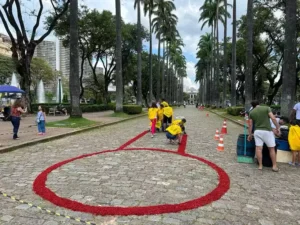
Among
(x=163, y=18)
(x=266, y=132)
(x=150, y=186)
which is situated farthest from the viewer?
(x=163, y=18)

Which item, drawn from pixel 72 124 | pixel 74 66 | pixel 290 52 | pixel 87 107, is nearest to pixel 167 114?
pixel 72 124

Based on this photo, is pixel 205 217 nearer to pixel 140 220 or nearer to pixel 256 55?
pixel 140 220

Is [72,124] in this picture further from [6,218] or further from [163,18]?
[163,18]

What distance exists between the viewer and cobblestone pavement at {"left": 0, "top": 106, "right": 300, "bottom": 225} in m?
3.98

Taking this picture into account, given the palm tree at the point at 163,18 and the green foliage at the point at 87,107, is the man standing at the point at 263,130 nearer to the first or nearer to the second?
the green foliage at the point at 87,107

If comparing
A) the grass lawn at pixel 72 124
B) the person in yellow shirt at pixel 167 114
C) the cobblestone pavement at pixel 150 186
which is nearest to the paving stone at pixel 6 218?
the cobblestone pavement at pixel 150 186

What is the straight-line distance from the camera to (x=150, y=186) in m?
5.32

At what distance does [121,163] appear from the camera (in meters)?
7.15

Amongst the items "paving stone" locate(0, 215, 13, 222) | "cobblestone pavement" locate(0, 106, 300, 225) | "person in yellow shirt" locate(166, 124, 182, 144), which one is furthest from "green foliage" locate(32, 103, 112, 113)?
"paving stone" locate(0, 215, 13, 222)

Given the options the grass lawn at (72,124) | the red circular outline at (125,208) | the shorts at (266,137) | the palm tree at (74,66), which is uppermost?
the palm tree at (74,66)

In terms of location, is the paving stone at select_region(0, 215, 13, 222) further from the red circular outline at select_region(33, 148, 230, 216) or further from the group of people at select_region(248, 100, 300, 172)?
the group of people at select_region(248, 100, 300, 172)

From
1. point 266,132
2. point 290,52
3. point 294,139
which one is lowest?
point 294,139

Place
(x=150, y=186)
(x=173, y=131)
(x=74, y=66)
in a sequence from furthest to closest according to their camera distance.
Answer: (x=74, y=66), (x=173, y=131), (x=150, y=186)

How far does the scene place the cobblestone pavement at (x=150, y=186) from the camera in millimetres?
3984
